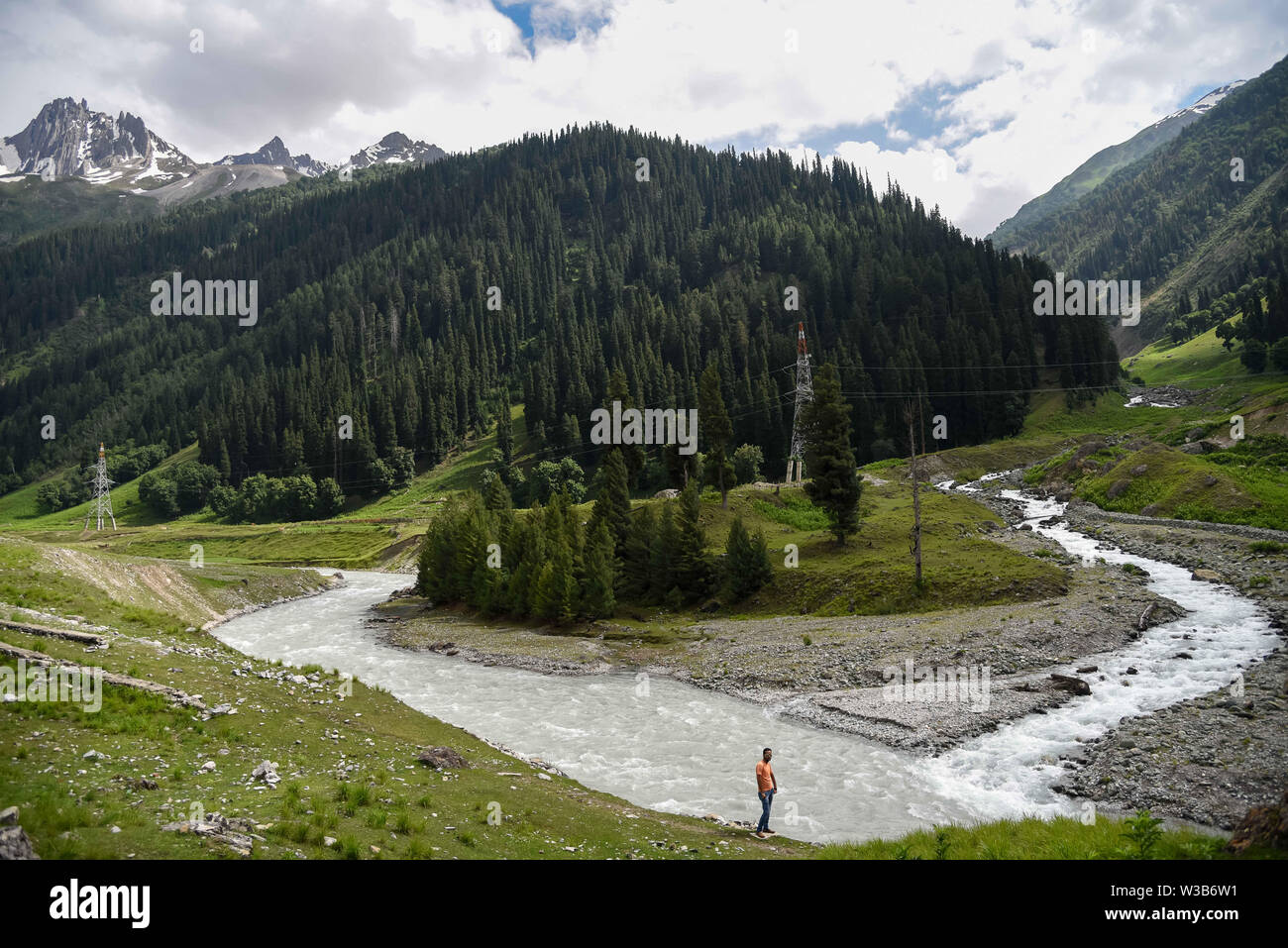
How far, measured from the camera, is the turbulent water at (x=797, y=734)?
24.1 m

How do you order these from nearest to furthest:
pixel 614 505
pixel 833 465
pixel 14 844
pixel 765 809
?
pixel 14 844, pixel 765 809, pixel 833 465, pixel 614 505

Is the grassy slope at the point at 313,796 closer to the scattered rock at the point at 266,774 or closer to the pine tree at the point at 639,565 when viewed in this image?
the scattered rock at the point at 266,774

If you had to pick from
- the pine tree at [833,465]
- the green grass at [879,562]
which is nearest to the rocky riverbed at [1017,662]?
the green grass at [879,562]

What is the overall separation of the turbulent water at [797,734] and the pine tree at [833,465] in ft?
76.2

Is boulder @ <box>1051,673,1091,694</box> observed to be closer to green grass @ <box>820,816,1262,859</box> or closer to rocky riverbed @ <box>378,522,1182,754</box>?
rocky riverbed @ <box>378,522,1182,754</box>

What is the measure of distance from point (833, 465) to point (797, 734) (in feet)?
117

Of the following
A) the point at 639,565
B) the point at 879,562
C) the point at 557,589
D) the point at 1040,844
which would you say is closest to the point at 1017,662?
the point at 879,562

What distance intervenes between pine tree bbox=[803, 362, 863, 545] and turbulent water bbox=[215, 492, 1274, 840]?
2321cm

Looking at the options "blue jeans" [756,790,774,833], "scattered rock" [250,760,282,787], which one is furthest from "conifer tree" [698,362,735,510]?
"scattered rock" [250,760,282,787]

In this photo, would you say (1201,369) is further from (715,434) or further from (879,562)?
(879,562)

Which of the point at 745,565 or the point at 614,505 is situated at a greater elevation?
the point at 614,505

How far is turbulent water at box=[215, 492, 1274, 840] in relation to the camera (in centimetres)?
2414

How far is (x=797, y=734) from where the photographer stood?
32.3 metres
